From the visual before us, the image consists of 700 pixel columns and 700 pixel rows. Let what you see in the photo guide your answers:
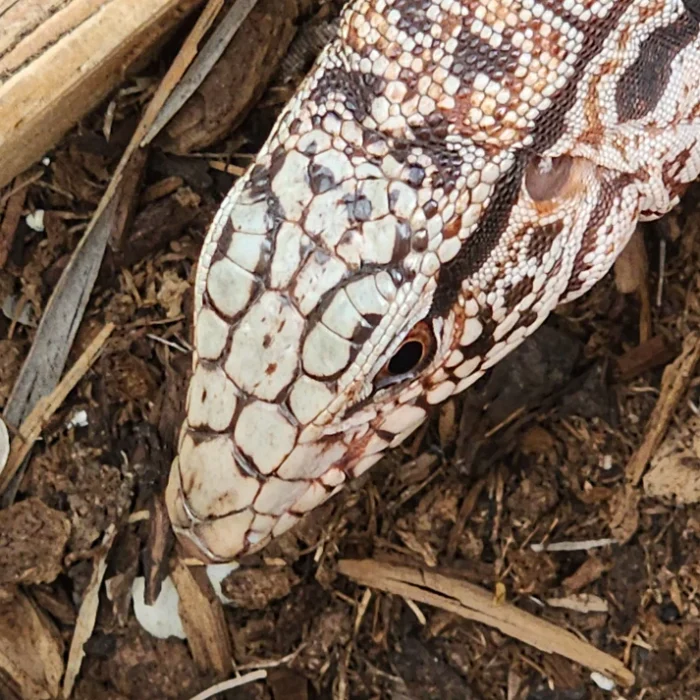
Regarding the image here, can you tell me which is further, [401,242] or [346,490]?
[346,490]

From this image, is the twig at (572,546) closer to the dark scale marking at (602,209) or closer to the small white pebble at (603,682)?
the small white pebble at (603,682)

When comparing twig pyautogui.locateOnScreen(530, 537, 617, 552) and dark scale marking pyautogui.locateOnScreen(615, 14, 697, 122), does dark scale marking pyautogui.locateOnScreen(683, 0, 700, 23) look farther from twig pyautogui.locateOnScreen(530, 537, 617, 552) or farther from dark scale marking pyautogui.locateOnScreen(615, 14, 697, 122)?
twig pyautogui.locateOnScreen(530, 537, 617, 552)

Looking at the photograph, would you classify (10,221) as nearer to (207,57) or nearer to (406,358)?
(207,57)

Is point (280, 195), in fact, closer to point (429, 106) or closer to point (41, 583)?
point (429, 106)

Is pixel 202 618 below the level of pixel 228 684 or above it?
above

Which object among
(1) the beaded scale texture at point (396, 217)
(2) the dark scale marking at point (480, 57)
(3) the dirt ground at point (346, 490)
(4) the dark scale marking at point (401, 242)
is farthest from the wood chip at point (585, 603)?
(2) the dark scale marking at point (480, 57)

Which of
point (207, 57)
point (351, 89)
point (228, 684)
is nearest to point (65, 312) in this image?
point (207, 57)

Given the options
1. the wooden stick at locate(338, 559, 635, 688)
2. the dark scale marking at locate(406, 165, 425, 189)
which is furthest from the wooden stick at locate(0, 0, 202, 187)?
the wooden stick at locate(338, 559, 635, 688)

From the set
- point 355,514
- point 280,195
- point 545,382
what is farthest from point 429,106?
point 355,514
